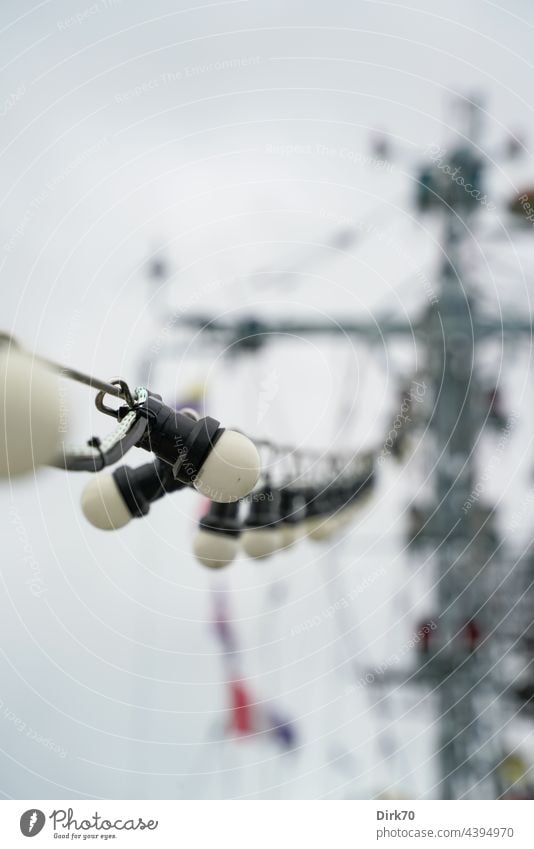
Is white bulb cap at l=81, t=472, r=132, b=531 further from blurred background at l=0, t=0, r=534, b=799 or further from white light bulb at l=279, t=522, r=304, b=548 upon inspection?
white light bulb at l=279, t=522, r=304, b=548

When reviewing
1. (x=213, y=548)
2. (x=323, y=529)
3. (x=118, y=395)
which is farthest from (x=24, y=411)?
(x=323, y=529)

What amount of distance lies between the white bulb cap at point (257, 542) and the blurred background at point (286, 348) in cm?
7

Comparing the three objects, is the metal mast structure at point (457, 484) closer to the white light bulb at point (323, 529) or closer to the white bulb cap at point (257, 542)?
the white light bulb at point (323, 529)

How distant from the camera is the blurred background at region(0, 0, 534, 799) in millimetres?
1439

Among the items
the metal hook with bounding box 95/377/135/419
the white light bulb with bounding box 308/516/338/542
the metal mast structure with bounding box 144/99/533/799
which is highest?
the metal mast structure with bounding box 144/99/533/799

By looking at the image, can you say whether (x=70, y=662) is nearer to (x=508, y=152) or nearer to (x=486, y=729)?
(x=508, y=152)

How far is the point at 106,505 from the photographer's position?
1.05m

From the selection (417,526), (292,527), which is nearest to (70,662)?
(292,527)

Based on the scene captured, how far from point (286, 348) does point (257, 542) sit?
38.4 inches

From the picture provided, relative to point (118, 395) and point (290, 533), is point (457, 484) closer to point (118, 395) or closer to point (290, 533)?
point (290, 533)

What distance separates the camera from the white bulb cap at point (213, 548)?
3.91 feet

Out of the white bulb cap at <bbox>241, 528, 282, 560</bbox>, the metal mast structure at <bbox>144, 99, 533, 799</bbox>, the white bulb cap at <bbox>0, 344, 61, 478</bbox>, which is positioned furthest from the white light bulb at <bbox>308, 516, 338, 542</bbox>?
the white bulb cap at <bbox>0, 344, 61, 478</bbox>

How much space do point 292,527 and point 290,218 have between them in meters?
0.57

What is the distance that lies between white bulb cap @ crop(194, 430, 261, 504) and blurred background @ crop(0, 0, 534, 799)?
5.5 inches
